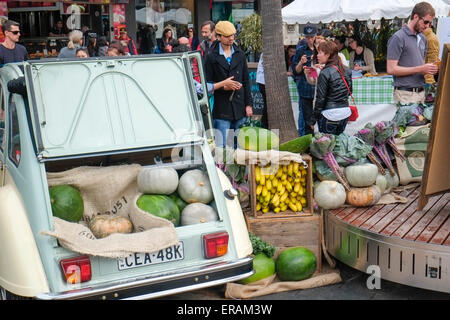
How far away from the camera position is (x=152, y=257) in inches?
168

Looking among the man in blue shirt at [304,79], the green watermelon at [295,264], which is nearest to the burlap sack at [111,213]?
the green watermelon at [295,264]

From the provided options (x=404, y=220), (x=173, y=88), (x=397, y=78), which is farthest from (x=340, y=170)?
(x=397, y=78)

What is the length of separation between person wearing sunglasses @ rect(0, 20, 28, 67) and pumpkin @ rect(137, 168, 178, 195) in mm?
5480

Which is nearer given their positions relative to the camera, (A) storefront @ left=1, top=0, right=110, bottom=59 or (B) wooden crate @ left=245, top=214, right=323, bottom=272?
(B) wooden crate @ left=245, top=214, right=323, bottom=272

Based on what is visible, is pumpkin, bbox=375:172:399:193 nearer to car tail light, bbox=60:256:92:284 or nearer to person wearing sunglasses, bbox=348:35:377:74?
car tail light, bbox=60:256:92:284

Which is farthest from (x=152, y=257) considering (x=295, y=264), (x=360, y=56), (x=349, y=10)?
(x=360, y=56)

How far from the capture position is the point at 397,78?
24.7 feet

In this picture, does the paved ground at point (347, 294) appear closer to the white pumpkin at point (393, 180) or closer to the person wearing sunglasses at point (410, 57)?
the white pumpkin at point (393, 180)

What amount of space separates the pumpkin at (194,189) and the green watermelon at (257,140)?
0.86 m

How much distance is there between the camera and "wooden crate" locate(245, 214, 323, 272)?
17.9 feet

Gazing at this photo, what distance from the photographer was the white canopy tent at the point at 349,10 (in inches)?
435

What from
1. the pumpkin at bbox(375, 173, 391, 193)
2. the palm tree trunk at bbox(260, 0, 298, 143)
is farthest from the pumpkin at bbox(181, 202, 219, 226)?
the palm tree trunk at bbox(260, 0, 298, 143)

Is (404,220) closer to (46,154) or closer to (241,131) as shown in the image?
(241,131)

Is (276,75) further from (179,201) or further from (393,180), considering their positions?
(179,201)
